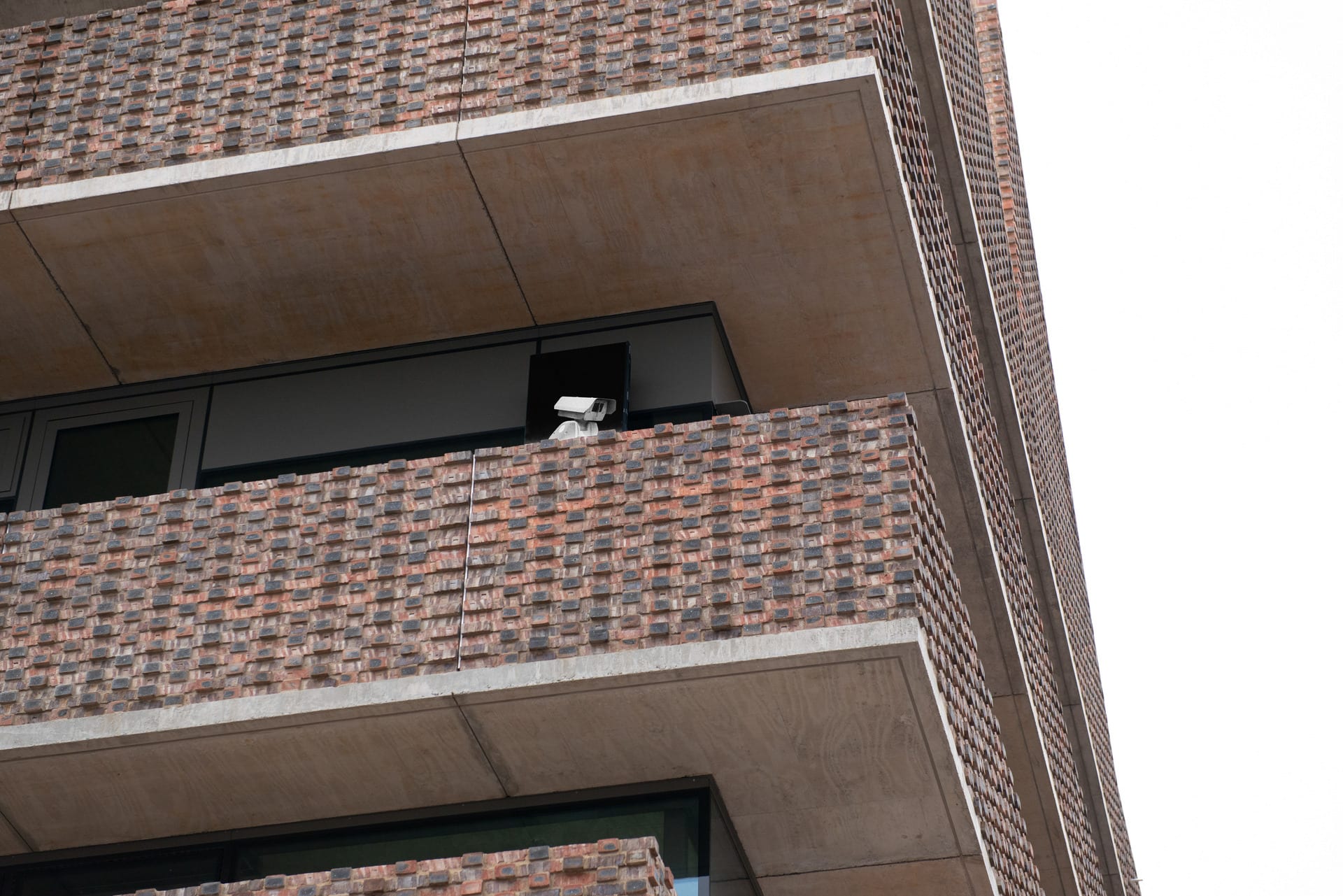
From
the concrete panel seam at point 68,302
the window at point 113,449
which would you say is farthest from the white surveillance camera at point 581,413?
the concrete panel seam at point 68,302

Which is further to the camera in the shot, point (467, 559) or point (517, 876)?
point (467, 559)

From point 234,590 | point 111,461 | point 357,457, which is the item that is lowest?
point 234,590

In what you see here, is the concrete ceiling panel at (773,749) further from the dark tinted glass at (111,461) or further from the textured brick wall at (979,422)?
the dark tinted glass at (111,461)

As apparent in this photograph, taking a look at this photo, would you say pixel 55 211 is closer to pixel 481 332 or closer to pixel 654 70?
pixel 481 332

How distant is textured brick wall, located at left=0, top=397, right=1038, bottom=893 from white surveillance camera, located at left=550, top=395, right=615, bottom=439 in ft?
4.58

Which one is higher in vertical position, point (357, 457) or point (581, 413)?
point (357, 457)

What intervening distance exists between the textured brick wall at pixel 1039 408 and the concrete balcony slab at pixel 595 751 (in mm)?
7793

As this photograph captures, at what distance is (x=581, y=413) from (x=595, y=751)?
2553 millimetres

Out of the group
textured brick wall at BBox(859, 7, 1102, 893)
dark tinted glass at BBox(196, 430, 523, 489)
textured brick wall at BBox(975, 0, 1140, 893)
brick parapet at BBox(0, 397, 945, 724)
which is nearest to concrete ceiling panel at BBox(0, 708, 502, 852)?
Answer: brick parapet at BBox(0, 397, 945, 724)

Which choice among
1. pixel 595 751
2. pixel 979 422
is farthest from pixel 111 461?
pixel 979 422

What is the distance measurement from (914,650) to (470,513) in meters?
2.53

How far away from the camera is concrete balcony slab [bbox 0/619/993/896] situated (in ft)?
30.3

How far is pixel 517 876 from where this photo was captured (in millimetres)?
8297

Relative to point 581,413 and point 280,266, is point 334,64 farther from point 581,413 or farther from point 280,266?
point 581,413
